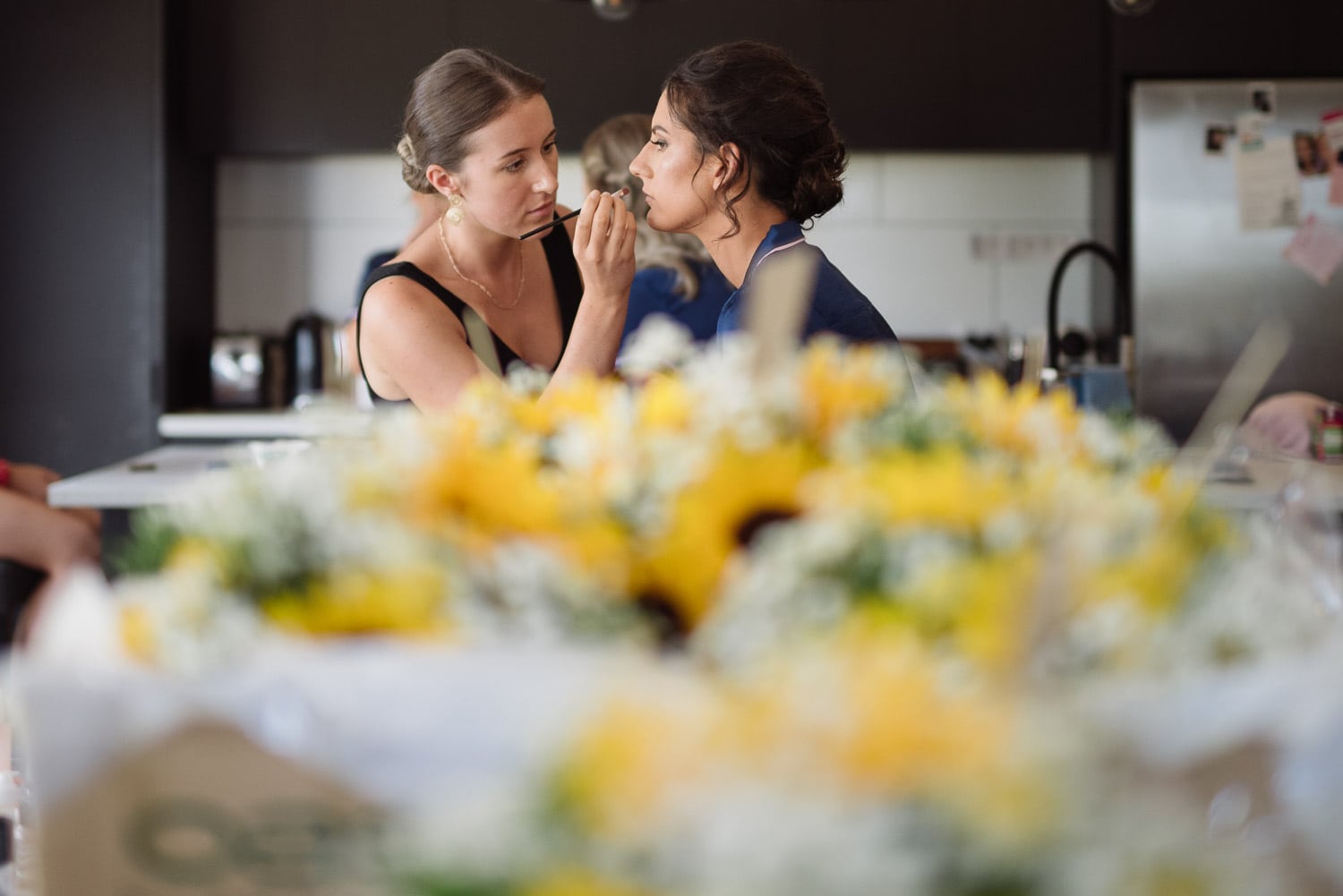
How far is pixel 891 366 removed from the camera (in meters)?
0.72

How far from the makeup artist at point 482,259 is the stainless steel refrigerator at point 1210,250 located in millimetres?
2604

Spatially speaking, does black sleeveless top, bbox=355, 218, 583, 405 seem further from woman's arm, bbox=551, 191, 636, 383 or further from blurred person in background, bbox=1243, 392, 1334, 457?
blurred person in background, bbox=1243, 392, 1334, 457

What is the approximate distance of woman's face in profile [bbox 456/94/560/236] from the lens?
6.48 ft

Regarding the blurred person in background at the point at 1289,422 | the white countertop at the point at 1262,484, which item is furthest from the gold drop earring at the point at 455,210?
the blurred person in background at the point at 1289,422

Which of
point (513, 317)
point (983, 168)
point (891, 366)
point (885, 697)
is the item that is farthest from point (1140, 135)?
point (885, 697)

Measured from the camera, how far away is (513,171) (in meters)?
2.00

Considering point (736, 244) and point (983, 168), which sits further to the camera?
point (983, 168)

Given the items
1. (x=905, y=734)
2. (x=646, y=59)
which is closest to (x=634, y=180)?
(x=646, y=59)

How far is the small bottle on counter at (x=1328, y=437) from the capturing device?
2832 millimetres

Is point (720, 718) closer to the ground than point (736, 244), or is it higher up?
closer to the ground

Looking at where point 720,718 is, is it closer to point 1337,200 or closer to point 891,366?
point 891,366

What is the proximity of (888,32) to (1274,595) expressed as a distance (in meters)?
3.91

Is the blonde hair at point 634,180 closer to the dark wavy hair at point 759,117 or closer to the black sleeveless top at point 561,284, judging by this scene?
the black sleeveless top at point 561,284

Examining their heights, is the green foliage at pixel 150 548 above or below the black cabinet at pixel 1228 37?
below
